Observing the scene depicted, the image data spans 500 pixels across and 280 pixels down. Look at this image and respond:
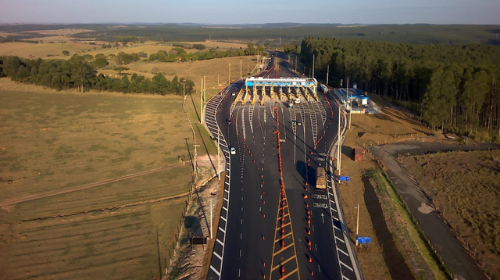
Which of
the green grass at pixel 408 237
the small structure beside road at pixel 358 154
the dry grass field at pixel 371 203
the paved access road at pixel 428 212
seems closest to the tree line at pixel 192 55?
the dry grass field at pixel 371 203

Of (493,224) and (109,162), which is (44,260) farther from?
(493,224)

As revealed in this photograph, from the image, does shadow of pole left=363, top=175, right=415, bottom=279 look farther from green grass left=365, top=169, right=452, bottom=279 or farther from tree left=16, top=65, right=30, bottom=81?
tree left=16, top=65, right=30, bottom=81

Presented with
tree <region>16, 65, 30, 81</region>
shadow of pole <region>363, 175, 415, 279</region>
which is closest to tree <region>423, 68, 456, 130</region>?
shadow of pole <region>363, 175, 415, 279</region>

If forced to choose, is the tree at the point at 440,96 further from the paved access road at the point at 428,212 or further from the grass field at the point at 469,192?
the grass field at the point at 469,192

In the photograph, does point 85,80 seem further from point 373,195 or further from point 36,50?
point 36,50

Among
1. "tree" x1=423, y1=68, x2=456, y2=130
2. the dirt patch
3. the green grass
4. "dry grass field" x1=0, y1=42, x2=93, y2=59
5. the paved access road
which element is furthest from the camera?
"dry grass field" x1=0, y1=42, x2=93, y2=59

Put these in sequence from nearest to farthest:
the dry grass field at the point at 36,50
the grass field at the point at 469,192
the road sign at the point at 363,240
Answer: the road sign at the point at 363,240 < the grass field at the point at 469,192 < the dry grass field at the point at 36,50
